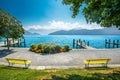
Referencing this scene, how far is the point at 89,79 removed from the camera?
579 inches

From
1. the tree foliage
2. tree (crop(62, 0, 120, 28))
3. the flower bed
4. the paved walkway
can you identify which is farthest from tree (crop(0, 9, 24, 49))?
tree (crop(62, 0, 120, 28))

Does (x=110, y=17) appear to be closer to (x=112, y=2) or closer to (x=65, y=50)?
(x=112, y=2)

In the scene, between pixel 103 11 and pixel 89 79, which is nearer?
pixel 89 79

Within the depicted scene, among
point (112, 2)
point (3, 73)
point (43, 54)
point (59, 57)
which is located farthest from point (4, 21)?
point (112, 2)

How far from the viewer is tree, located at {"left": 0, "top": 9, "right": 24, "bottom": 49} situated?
32156 millimetres

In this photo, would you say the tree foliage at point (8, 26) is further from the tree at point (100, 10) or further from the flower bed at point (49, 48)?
the tree at point (100, 10)

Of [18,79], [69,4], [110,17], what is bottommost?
[18,79]

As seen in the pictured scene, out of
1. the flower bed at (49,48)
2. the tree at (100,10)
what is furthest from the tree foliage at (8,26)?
the tree at (100,10)

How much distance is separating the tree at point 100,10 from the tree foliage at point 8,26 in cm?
1794

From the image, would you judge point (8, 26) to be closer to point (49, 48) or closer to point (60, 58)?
point (49, 48)

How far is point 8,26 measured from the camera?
1277 inches

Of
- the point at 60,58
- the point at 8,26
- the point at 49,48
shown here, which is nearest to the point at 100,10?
the point at 60,58

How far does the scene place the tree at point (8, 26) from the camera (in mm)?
32156

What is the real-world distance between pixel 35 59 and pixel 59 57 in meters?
2.97
